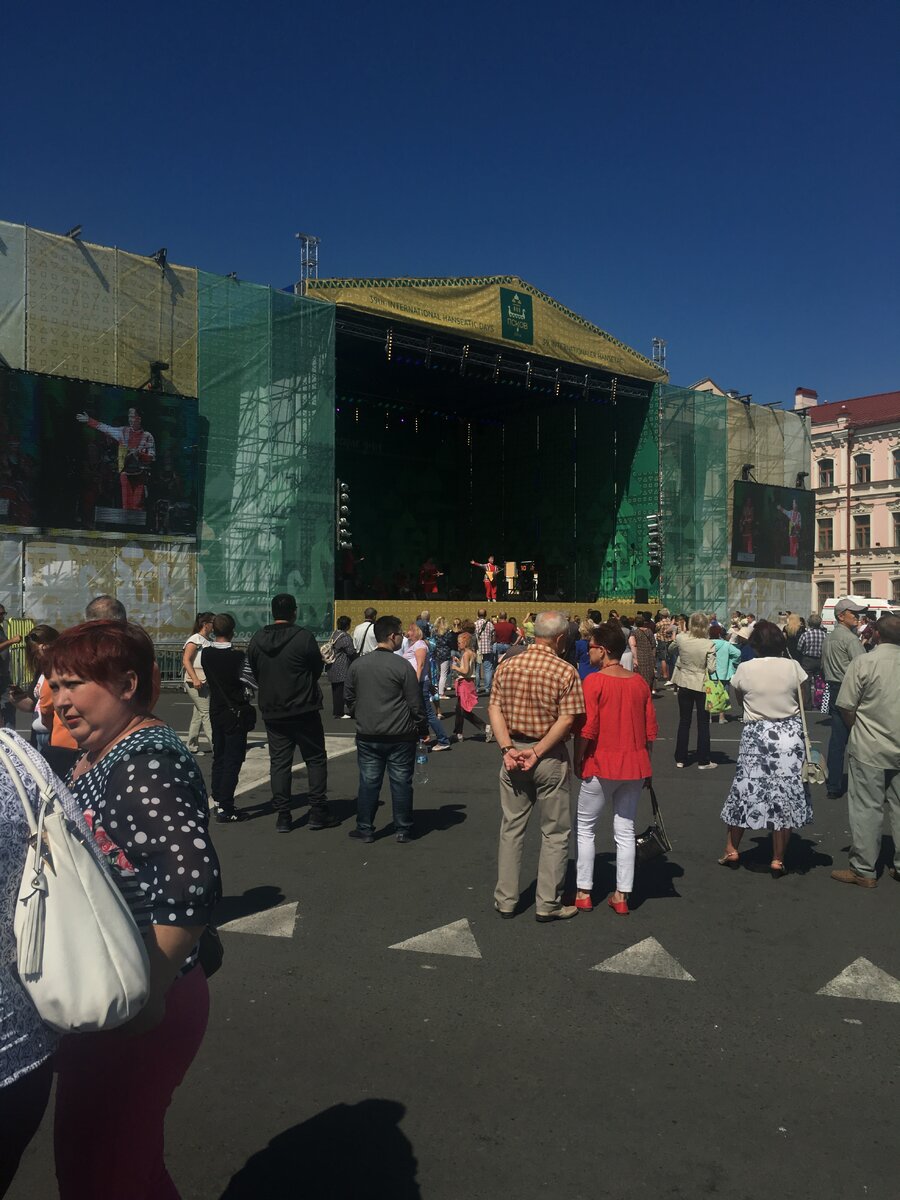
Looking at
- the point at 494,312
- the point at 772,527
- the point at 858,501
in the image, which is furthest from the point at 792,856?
the point at 858,501

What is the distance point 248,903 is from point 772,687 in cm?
370

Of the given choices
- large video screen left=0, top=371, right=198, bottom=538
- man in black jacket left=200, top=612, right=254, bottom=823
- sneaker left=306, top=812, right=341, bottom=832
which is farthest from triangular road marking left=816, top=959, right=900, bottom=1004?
large video screen left=0, top=371, right=198, bottom=538

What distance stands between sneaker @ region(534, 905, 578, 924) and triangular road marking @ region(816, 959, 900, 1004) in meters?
1.48

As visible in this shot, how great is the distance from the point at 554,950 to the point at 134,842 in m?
3.61

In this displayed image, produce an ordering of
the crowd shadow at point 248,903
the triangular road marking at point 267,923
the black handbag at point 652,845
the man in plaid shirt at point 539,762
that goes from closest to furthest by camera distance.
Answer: the triangular road marking at point 267,923, the man in plaid shirt at point 539,762, the crowd shadow at point 248,903, the black handbag at point 652,845

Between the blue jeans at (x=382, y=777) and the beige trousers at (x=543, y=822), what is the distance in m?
1.99

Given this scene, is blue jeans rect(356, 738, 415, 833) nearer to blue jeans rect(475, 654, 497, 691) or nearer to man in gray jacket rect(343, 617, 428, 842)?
man in gray jacket rect(343, 617, 428, 842)

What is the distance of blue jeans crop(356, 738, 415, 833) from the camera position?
→ 7621mm

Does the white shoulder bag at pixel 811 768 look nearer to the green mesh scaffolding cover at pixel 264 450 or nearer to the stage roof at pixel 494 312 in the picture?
the green mesh scaffolding cover at pixel 264 450

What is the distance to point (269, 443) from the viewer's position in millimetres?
23938

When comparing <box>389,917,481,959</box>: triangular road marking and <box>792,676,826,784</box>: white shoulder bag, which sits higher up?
<box>792,676,826,784</box>: white shoulder bag

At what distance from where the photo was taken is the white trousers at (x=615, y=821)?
5938 mm

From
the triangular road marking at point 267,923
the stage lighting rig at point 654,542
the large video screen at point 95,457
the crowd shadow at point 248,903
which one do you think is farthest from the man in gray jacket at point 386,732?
the stage lighting rig at point 654,542

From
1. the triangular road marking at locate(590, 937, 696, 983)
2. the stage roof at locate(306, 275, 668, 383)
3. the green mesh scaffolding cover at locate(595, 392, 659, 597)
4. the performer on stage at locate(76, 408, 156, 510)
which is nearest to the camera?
the triangular road marking at locate(590, 937, 696, 983)
